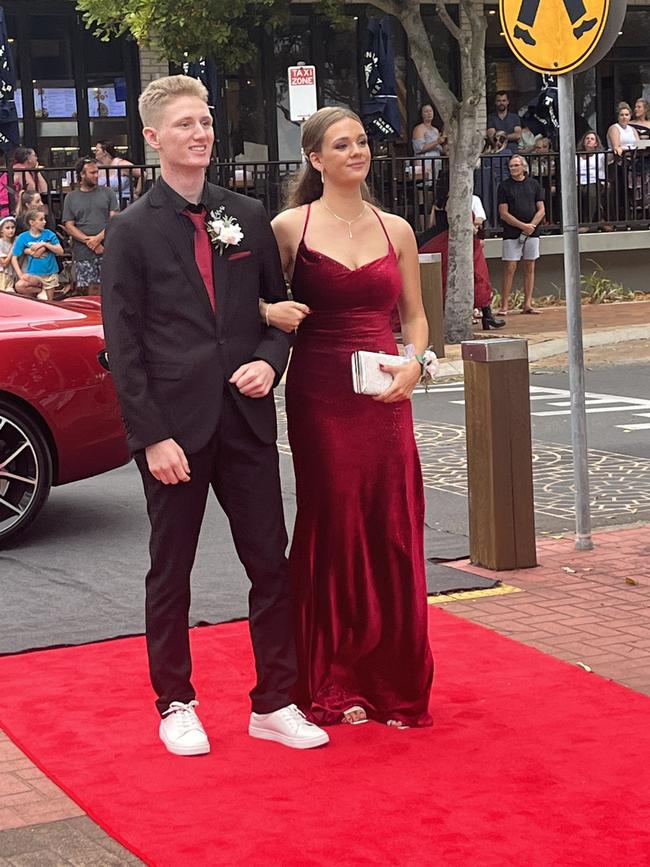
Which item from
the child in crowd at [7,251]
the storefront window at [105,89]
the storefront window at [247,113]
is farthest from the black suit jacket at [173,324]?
the storefront window at [247,113]

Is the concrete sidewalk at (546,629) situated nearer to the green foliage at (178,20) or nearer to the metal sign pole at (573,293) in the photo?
the metal sign pole at (573,293)

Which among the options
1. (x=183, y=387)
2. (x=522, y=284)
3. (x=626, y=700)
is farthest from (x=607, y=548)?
(x=522, y=284)

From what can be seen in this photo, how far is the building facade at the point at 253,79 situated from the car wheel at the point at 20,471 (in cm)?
1611

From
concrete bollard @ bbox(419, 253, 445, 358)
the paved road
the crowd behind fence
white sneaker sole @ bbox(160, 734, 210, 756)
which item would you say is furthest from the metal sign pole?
the crowd behind fence

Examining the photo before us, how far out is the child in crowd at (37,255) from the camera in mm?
17438

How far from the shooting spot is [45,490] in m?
8.45

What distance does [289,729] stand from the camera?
16.6 feet

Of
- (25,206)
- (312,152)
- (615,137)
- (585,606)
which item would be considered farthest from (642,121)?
(312,152)

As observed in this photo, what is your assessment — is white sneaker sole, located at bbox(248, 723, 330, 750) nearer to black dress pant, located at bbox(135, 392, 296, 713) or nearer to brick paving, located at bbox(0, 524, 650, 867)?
black dress pant, located at bbox(135, 392, 296, 713)

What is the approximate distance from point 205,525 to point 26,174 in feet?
→ 39.5

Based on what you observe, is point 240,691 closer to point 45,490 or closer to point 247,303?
point 247,303

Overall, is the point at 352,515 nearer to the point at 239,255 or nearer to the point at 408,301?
the point at 408,301

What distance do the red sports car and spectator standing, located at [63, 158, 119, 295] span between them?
9896mm

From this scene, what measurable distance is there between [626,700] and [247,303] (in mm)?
1849
